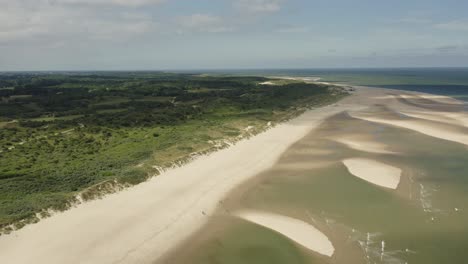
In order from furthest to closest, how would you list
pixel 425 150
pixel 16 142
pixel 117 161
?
pixel 16 142, pixel 425 150, pixel 117 161

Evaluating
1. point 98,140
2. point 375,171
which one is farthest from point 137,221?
point 98,140

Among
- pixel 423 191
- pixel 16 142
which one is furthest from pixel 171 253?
pixel 16 142

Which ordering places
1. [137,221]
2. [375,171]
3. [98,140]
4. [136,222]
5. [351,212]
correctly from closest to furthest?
1. [136,222]
2. [137,221]
3. [351,212]
4. [375,171]
5. [98,140]

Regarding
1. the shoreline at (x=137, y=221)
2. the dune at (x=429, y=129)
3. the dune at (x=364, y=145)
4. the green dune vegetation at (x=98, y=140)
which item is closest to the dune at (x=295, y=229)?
the shoreline at (x=137, y=221)

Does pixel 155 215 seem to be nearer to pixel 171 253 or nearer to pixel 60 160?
pixel 171 253

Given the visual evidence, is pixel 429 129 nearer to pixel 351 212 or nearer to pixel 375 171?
pixel 375 171

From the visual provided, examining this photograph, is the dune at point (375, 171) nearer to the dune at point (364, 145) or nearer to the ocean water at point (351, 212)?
the ocean water at point (351, 212)
